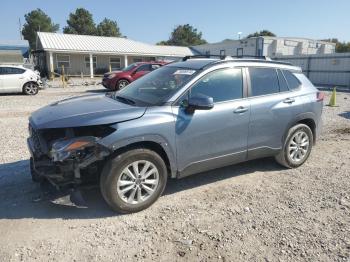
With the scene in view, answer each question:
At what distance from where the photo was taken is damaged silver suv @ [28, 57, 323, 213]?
138 inches

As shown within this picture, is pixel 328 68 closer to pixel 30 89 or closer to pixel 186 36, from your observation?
pixel 30 89

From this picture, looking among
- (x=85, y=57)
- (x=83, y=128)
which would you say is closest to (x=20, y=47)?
(x=85, y=57)

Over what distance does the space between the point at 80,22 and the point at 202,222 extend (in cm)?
7144

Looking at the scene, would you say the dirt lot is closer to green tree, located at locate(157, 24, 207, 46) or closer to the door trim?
the door trim

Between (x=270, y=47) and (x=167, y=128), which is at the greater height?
(x=270, y=47)

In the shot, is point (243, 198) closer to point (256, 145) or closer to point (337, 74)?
point (256, 145)

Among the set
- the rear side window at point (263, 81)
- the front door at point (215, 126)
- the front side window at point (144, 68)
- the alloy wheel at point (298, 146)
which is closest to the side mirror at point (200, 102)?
the front door at point (215, 126)

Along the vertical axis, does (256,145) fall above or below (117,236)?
above

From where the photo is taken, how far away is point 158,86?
441cm

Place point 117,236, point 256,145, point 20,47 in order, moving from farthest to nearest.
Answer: point 20,47 → point 256,145 → point 117,236

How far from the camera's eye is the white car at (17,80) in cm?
1516

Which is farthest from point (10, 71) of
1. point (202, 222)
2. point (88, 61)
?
point (88, 61)

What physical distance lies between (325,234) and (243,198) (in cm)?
109

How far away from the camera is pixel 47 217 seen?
3.67 m
